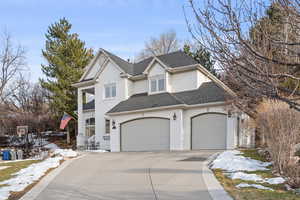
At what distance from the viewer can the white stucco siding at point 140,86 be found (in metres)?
21.2

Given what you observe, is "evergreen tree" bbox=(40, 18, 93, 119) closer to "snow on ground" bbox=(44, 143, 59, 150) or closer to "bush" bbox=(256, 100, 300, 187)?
"snow on ground" bbox=(44, 143, 59, 150)

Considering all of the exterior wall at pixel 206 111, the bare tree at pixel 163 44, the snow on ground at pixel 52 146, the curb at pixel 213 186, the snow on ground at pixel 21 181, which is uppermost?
the bare tree at pixel 163 44

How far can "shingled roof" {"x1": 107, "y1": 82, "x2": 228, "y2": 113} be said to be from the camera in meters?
16.7

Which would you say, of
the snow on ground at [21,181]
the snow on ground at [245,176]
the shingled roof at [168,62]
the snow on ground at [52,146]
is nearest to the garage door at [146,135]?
the shingled roof at [168,62]

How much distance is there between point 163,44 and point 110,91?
21.4 m

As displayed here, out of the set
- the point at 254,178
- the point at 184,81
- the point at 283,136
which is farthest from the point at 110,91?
the point at 254,178

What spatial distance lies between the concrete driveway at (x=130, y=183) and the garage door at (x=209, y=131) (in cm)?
593

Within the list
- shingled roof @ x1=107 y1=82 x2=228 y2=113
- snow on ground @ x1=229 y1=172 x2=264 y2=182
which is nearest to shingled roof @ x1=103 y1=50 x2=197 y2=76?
shingled roof @ x1=107 y1=82 x2=228 y2=113

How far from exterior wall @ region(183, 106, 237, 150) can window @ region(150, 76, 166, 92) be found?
11.2 feet

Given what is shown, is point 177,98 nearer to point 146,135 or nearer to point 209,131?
point 209,131

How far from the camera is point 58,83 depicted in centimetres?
2844

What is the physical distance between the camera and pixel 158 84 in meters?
19.9

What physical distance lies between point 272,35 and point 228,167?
5976 millimetres

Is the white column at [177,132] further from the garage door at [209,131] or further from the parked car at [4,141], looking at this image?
the parked car at [4,141]
